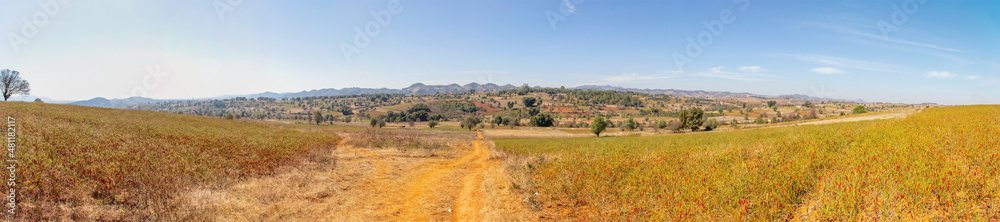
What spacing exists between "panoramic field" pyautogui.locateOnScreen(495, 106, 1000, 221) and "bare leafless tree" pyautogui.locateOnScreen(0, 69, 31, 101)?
95915mm

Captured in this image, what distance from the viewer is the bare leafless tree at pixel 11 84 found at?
53406 mm

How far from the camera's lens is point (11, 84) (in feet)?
178

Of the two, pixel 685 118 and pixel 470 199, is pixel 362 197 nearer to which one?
pixel 470 199

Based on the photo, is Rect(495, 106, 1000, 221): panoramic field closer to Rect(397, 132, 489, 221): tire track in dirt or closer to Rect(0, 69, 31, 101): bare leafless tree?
Rect(397, 132, 489, 221): tire track in dirt

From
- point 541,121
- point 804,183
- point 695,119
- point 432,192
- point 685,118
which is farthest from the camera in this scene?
point 541,121

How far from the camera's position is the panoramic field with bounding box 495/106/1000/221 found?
556cm

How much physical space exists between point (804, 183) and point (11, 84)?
104 meters

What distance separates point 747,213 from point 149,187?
53.9 feet

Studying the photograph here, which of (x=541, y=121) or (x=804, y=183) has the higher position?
(x=804, y=183)

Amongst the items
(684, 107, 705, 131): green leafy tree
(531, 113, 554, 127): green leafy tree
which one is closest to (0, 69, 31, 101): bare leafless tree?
(531, 113, 554, 127): green leafy tree

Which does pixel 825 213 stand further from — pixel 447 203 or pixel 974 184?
pixel 447 203

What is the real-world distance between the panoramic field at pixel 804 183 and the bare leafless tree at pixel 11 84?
9592cm

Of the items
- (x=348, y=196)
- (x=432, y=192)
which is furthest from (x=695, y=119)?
(x=348, y=196)

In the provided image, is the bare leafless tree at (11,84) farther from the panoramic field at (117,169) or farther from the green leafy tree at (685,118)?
the green leafy tree at (685,118)
